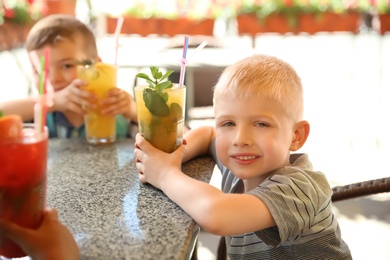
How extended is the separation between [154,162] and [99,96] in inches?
20.4

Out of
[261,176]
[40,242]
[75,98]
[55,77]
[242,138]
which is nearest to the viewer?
[40,242]

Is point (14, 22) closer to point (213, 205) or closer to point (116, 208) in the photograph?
point (116, 208)

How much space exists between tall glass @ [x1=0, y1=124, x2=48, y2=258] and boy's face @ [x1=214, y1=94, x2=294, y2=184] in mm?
427

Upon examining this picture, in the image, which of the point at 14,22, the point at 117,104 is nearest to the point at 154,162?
the point at 117,104

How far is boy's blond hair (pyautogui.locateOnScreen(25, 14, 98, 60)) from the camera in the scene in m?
1.74

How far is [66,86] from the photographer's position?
67.1 inches

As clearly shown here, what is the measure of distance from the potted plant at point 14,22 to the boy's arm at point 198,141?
406 centimetres

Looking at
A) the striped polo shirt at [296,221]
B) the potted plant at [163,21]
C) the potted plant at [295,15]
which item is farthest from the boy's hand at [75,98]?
the potted plant at [295,15]

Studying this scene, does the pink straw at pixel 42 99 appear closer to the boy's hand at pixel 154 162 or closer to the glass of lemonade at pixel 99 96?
the boy's hand at pixel 154 162

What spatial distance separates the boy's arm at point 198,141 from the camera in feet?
4.50

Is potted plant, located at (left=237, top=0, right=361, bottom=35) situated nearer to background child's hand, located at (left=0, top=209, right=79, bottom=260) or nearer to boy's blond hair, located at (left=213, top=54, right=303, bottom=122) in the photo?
boy's blond hair, located at (left=213, top=54, right=303, bottom=122)

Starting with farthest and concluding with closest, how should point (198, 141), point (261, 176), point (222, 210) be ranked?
point (198, 141), point (261, 176), point (222, 210)

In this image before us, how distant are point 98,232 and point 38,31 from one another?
1060mm

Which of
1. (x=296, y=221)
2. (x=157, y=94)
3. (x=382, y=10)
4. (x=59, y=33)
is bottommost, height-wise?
(x=296, y=221)
